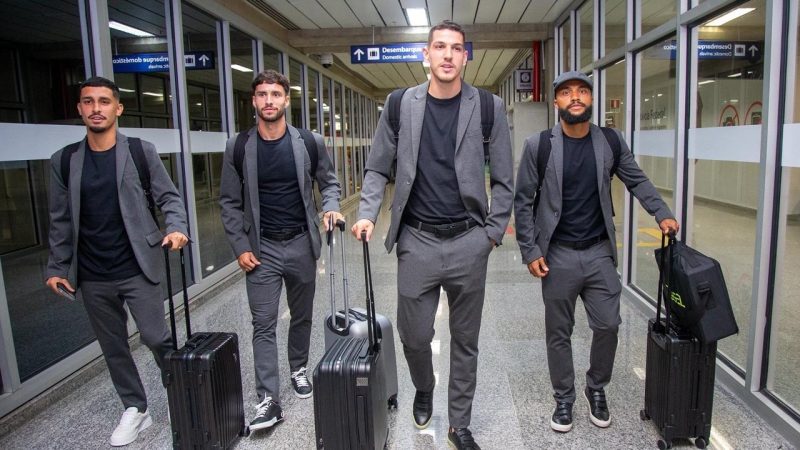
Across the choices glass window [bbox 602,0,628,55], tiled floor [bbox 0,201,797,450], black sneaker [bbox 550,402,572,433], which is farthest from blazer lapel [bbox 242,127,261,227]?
glass window [bbox 602,0,628,55]

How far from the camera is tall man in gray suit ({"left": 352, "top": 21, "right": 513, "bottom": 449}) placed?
2.37m

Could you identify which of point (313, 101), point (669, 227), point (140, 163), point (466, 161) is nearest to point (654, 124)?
point (669, 227)

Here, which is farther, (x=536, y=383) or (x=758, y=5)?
(x=536, y=383)

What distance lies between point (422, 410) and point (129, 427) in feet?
4.78

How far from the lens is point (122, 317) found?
2777 mm

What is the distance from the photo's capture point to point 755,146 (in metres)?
2.89

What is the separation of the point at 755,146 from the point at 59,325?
5.18m

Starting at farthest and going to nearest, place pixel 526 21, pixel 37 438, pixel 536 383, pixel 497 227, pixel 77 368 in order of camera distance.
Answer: pixel 526 21
pixel 77 368
pixel 536 383
pixel 37 438
pixel 497 227

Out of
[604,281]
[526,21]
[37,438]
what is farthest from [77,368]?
[526,21]

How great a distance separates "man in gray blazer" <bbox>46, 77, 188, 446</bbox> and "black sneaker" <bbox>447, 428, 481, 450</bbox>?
1.48 metres

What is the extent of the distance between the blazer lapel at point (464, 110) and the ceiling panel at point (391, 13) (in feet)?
17.5

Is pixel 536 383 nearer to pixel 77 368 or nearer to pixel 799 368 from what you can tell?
pixel 799 368

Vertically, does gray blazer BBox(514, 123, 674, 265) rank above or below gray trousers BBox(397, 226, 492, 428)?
above

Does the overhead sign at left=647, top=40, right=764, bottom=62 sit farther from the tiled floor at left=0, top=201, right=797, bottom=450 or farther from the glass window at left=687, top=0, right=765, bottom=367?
the tiled floor at left=0, top=201, right=797, bottom=450
